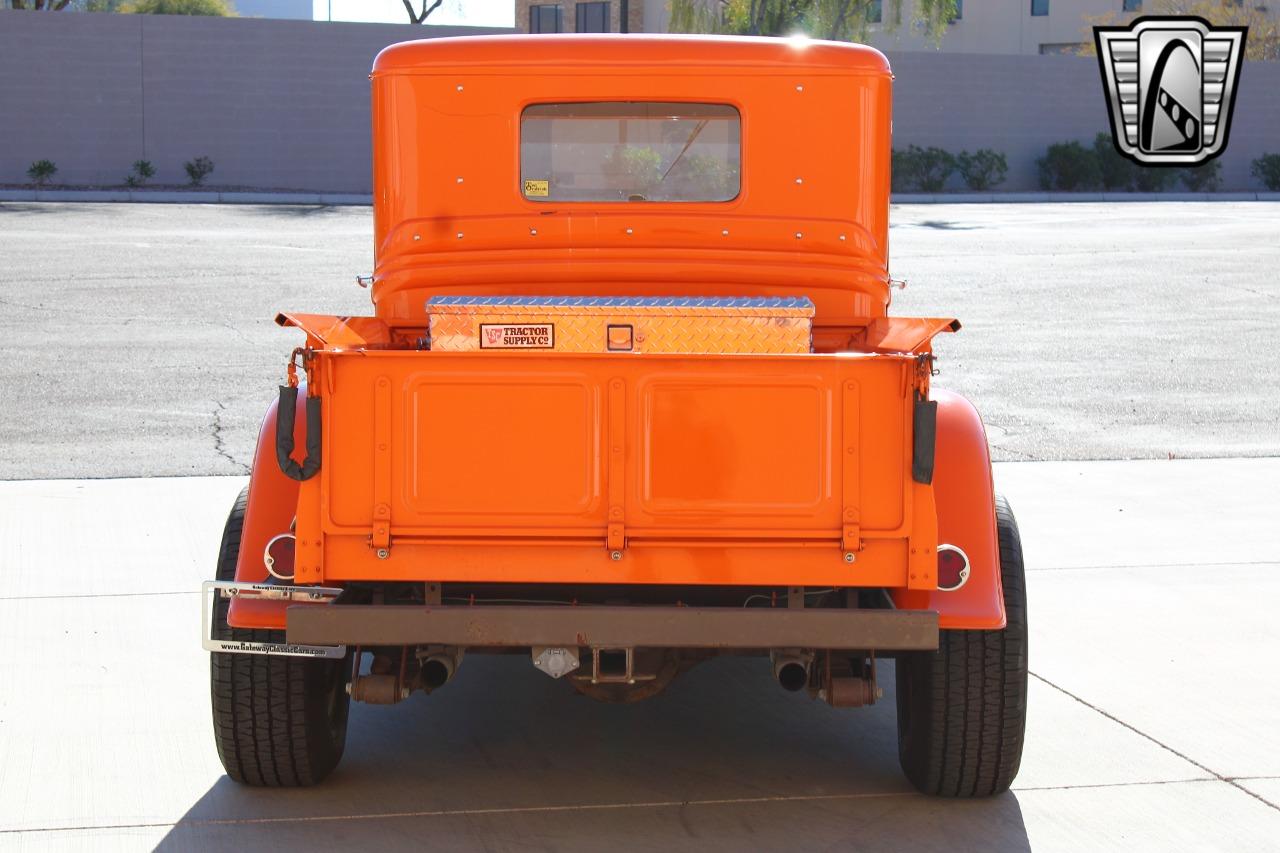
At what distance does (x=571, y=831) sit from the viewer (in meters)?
4.71

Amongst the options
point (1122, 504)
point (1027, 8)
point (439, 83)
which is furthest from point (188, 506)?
point (1027, 8)

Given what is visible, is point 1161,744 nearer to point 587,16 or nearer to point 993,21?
point 993,21

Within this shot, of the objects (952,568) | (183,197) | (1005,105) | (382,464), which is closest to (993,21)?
(1005,105)

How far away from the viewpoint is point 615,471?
14.2ft

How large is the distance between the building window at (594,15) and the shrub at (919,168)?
22.1 m

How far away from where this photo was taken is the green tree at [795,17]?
3644 cm

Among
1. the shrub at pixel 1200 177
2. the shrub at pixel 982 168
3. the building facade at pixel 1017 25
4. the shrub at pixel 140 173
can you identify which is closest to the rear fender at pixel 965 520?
the shrub at pixel 140 173

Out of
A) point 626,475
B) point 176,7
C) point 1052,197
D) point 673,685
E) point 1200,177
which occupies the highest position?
point 176,7

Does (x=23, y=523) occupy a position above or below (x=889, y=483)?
below

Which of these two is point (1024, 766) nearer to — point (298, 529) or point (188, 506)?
point (298, 529)

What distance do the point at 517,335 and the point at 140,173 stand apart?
99.9 ft

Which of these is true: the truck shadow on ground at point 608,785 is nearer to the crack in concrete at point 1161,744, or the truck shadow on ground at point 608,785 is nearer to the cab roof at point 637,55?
the crack in concrete at point 1161,744

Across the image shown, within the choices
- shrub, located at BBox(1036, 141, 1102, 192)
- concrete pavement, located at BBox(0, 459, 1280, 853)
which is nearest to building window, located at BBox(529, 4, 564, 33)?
shrub, located at BBox(1036, 141, 1102, 192)

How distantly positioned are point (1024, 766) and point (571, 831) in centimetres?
152
